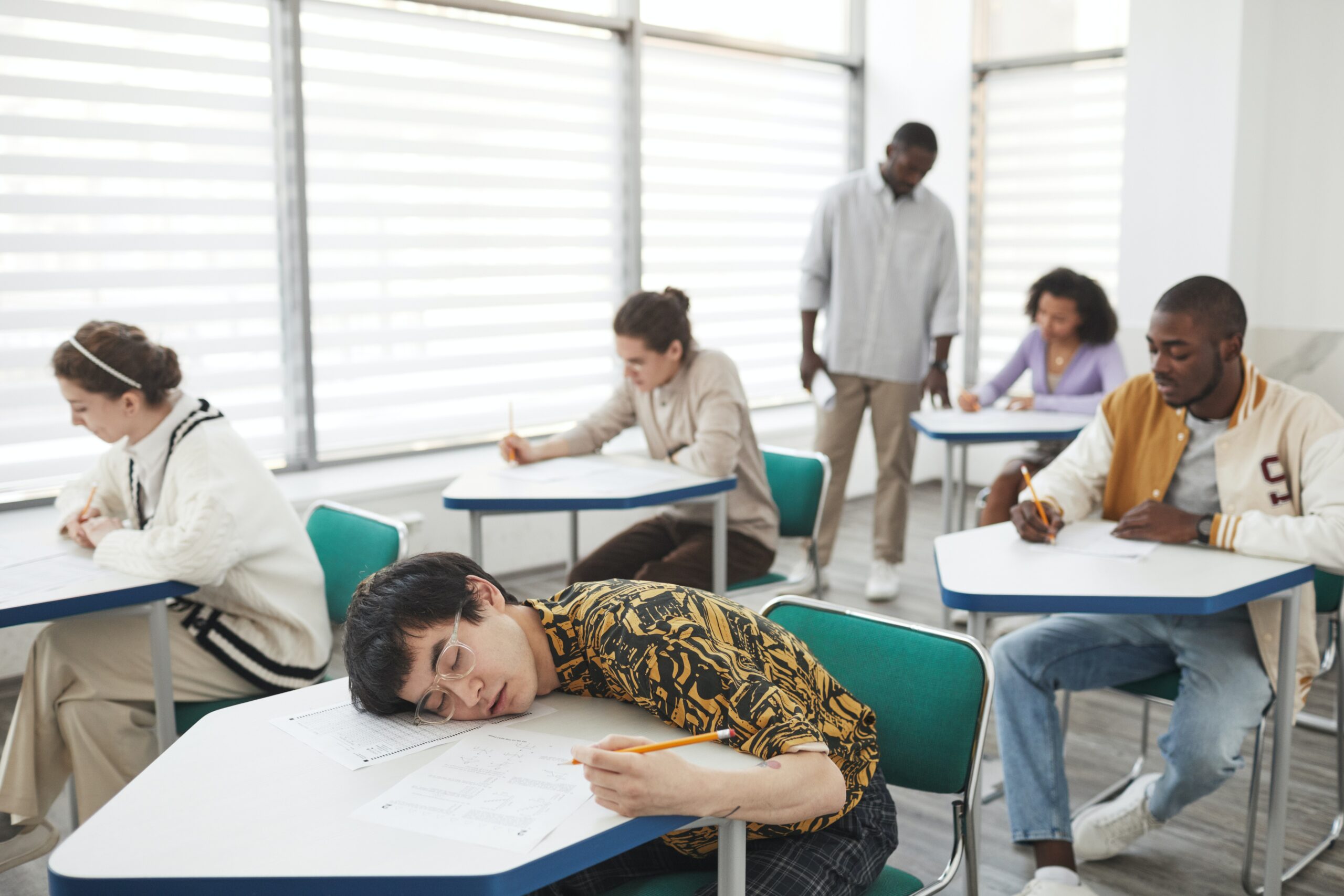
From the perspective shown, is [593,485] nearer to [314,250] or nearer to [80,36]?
[314,250]

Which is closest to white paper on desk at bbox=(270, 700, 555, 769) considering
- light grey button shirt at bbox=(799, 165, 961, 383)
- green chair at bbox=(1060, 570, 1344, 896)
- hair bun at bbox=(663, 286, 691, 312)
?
green chair at bbox=(1060, 570, 1344, 896)

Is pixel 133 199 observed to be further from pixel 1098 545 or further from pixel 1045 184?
pixel 1045 184

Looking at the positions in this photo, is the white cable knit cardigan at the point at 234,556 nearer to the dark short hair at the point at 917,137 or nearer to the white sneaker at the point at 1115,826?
the white sneaker at the point at 1115,826

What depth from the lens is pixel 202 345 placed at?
420 centimetres

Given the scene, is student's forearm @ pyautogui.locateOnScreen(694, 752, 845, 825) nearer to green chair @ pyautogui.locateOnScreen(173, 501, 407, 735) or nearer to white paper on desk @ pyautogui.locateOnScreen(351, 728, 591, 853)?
white paper on desk @ pyautogui.locateOnScreen(351, 728, 591, 853)

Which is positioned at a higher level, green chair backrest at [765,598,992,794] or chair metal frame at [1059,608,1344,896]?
green chair backrest at [765,598,992,794]

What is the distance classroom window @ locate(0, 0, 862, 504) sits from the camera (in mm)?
3822

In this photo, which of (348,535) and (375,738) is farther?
(348,535)

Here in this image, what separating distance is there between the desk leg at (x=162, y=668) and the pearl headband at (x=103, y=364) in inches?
20.1

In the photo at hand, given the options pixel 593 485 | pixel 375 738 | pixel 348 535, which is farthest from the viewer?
pixel 593 485

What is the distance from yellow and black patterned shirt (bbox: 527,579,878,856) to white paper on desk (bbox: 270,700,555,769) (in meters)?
0.13

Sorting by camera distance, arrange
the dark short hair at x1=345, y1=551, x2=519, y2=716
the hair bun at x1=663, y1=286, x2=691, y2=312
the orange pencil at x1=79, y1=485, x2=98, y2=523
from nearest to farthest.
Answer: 1. the dark short hair at x1=345, y1=551, x2=519, y2=716
2. the orange pencil at x1=79, y1=485, x2=98, y2=523
3. the hair bun at x1=663, y1=286, x2=691, y2=312

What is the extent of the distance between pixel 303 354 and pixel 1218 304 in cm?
334

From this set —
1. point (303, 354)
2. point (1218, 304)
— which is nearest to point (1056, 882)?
point (1218, 304)
